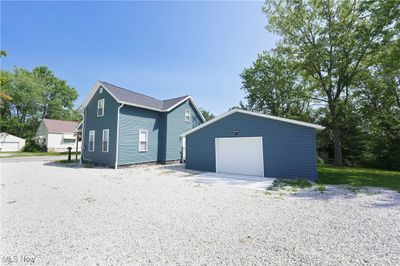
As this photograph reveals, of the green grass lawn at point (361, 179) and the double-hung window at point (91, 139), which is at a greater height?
the double-hung window at point (91, 139)

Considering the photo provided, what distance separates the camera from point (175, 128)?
15656 mm

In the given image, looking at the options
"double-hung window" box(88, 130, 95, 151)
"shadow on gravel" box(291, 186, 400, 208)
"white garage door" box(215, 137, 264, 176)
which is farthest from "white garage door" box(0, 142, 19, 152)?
"shadow on gravel" box(291, 186, 400, 208)

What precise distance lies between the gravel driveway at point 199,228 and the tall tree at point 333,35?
427 inches

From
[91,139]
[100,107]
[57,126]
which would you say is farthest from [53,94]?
[100,107]

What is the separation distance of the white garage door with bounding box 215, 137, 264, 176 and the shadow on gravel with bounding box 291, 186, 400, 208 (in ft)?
10.5

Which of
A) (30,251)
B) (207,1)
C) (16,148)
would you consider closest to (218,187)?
(30,251)

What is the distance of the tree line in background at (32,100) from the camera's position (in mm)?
31578

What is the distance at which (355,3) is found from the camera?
1302cm

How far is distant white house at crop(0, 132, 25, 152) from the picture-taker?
88.9ft

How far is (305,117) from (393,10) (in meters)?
11.9

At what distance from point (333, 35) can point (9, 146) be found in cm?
4206

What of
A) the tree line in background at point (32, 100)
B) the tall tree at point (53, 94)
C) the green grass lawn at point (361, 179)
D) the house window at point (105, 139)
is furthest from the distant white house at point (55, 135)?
the green grass lawn at point (361, 179)

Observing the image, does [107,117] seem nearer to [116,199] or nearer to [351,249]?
[116,199]

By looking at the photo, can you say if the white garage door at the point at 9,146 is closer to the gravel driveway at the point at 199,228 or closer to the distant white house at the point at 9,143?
the distant white house at the point at 9,143
